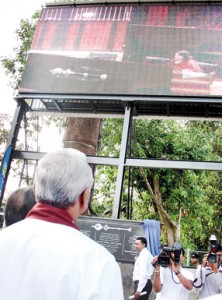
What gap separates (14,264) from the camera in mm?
988

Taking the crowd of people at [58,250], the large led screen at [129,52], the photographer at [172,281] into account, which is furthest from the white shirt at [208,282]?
the crowd of people at [58,250]

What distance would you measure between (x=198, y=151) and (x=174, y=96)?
171 inches

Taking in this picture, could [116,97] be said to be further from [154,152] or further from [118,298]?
[118,298]

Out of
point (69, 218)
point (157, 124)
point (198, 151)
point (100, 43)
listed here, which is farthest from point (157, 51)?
point (69, 218)

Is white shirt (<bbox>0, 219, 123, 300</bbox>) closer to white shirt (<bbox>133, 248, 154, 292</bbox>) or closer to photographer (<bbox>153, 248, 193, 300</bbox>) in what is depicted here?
photographer (<bbox>153, 248, 193, 300</bbox>)

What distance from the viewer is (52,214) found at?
1081 millimetres

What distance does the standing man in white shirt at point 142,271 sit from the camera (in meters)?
4.67

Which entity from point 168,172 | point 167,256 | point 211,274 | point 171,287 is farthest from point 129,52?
point 168,172

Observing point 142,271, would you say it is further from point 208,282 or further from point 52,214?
point 52,214

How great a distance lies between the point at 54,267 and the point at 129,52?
605 centimetres

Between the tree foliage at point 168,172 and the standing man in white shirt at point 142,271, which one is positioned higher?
the tree foliage at point 168,172

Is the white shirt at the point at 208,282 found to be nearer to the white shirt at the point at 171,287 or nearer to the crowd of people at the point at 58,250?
the white shirt at the point at 171,287

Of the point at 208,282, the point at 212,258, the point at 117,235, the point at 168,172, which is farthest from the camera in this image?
the point at 168,172

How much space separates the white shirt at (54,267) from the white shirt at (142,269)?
401 centimetres
